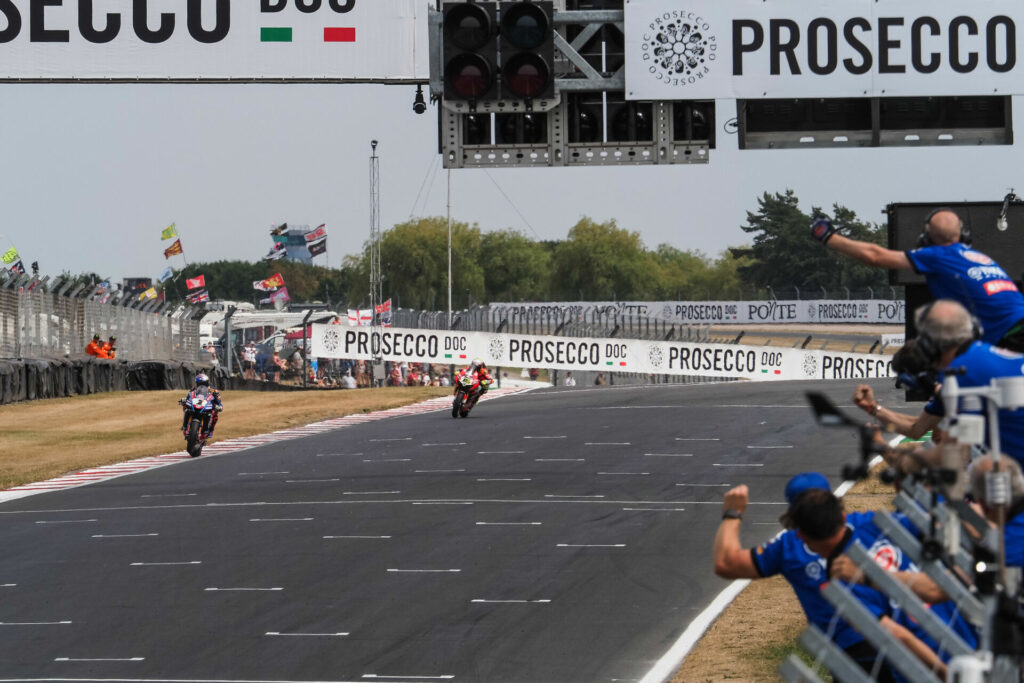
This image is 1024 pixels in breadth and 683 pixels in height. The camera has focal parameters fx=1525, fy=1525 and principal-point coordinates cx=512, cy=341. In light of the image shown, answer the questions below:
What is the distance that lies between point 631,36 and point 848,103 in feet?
7.67

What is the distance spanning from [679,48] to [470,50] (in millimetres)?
2804

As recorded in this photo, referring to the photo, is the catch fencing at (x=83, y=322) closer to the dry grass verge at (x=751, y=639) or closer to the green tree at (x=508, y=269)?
the dry grass verge at (x=751, y=639)

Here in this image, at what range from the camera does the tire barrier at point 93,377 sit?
35.3 meters

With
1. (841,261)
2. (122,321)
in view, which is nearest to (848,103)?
(122,321)

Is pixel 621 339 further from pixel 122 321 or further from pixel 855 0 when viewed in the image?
pixel 855 0

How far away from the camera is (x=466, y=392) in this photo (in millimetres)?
32000

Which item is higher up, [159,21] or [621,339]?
[159,21]

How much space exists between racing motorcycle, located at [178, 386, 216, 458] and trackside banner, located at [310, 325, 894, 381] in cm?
2081

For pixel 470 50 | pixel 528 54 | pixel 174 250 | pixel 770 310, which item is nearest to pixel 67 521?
pixel 470 50

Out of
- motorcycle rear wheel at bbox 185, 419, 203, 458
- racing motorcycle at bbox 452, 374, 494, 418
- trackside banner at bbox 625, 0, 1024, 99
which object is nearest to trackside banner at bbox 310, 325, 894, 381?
racing motorcycle at bbox 452, 374, 494, 418

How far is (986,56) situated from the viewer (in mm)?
15570

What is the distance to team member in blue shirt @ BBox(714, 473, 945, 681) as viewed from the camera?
219 inches

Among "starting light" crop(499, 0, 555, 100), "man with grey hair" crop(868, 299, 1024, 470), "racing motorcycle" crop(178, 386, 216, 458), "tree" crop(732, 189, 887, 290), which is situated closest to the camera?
"man with grey hair" crop(868, 299, 1024, 470)

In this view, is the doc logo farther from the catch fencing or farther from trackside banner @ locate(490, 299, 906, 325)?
trackside banner @ locate(490, 299, 906, 325)
